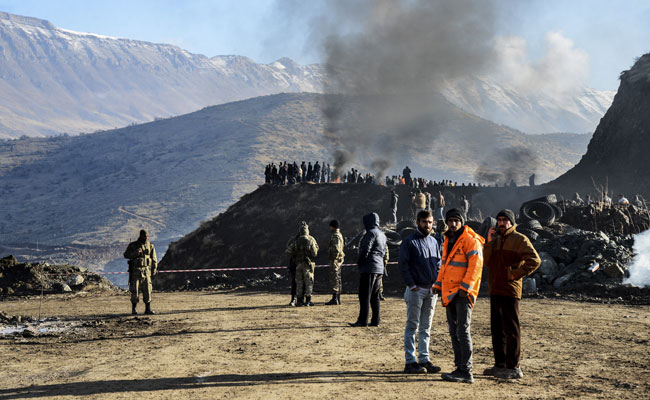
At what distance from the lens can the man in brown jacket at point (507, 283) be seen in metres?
7.52

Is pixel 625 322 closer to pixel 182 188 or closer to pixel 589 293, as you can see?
pixel 589 293

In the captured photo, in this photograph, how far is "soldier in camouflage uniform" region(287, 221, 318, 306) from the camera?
1484 centimetres

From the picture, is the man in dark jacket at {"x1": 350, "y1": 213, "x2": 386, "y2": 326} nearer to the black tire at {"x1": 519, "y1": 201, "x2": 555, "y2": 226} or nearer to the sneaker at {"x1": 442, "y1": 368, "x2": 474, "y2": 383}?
the sneaker at {"x1": 442, "y1": 368, "x2": 474, "y2": 383}

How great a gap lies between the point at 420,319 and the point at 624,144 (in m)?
42.0

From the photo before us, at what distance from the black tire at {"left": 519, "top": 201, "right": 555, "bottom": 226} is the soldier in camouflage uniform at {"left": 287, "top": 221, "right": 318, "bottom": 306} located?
14.7 m

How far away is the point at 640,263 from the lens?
19.0m

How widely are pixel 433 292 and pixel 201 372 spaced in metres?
3.20

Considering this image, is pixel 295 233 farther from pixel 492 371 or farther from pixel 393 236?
pixel 492 371

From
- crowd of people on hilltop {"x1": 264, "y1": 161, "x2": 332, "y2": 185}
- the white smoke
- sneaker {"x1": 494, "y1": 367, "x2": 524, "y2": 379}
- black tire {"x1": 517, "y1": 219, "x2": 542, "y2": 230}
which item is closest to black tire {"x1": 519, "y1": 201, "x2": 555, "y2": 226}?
black tire {"x1": 517, "y1": 219, "x2": 542, "y2": 230}

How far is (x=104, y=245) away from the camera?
363ft

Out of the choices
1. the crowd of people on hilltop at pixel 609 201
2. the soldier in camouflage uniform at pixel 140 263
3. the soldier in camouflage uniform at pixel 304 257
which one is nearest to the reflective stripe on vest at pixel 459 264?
the soldier in camouflage uniform at pixel 304 257

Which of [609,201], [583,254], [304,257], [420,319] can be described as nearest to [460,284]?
[420,319]

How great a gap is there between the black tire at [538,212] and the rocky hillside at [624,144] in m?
15.3

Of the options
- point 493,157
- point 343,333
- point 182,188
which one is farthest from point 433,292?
point 493,157
